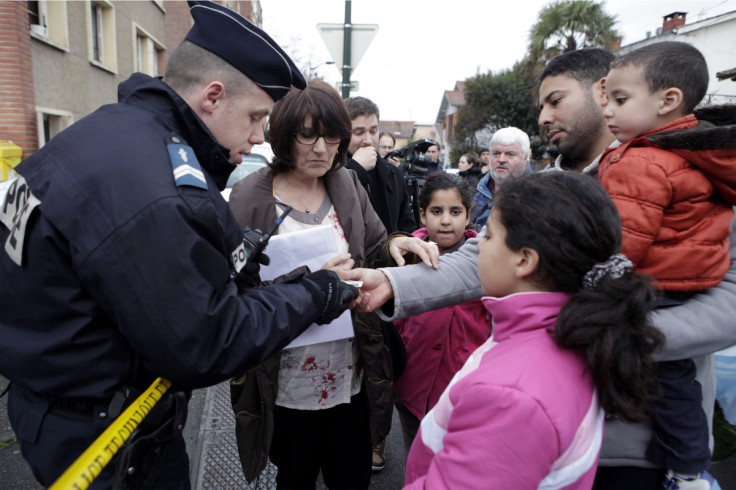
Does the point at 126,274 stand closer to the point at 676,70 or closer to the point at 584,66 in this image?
the point at 676,70

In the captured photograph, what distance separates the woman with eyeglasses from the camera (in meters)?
2.07

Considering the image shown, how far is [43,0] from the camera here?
9.18m

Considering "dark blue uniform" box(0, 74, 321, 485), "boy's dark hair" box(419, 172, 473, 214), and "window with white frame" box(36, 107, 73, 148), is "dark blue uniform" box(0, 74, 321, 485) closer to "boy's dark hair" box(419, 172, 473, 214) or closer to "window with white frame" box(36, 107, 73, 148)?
"boy's dark hair" box(419, 172, 473, 214)

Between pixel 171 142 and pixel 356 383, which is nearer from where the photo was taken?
pixel 171 142

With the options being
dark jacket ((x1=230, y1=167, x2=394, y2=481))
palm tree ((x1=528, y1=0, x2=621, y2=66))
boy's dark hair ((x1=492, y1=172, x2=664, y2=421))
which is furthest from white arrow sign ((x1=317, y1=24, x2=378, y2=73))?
palm tree ((x1=528, y1=0, x2=621, y2=66))

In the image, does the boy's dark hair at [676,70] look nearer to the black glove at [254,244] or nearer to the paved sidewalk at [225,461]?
the black glove at [254,244]

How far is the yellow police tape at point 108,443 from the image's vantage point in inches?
40.2

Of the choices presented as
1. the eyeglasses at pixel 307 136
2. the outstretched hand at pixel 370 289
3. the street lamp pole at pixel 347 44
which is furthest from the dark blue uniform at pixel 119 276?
the street lamp pole at pixel 347 44

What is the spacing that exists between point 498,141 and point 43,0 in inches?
368

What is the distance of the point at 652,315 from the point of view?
137cm

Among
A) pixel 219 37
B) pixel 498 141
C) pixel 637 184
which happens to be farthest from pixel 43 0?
pixel 637 184

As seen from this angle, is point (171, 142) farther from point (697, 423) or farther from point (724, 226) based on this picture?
point (697, 423)

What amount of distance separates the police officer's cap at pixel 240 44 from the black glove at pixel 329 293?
24.8 inches

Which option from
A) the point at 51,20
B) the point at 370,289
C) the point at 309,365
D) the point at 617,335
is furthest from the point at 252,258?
the point at 51,20
